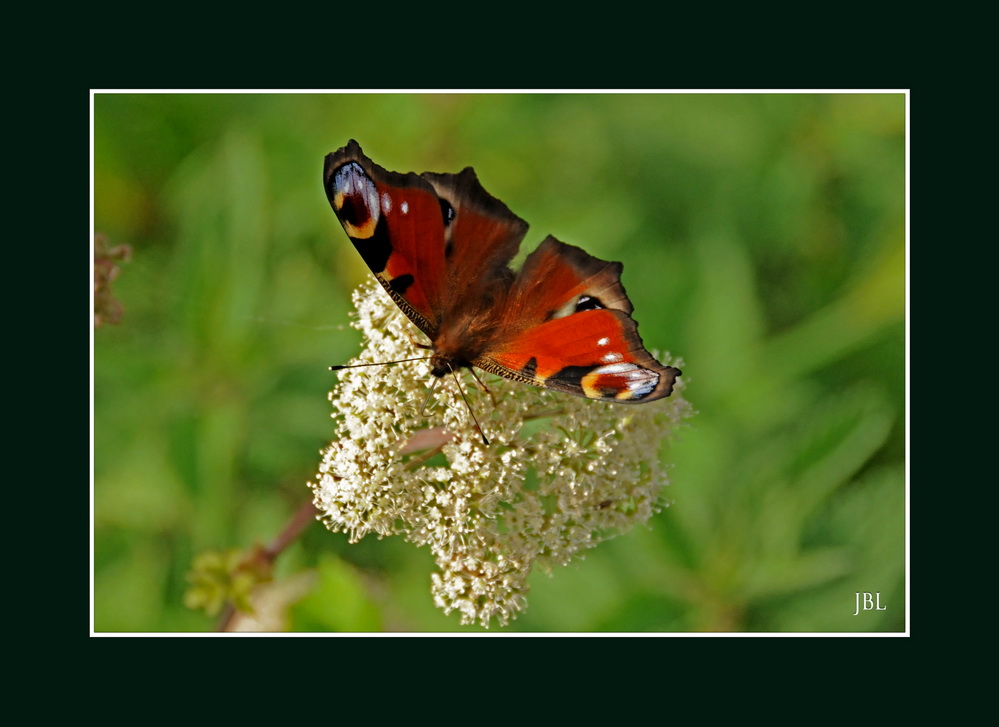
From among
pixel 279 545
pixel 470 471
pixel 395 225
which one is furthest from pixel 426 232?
pixel 279 545

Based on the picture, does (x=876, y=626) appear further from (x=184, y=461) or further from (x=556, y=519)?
(x=184, y=461)

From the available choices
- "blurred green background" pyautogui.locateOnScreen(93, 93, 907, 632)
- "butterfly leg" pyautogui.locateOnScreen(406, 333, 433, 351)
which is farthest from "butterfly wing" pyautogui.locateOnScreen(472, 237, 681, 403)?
"blurred green background" pyautogui.locateOnScreen(93, 93, 907, 632)

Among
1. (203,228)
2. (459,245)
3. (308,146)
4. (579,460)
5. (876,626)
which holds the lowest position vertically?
(876,626)

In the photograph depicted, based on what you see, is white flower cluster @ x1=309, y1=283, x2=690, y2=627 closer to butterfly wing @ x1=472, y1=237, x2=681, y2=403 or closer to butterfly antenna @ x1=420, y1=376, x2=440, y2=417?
butterfly antenna @ x1=420, y1=376, x2=440, y2=417

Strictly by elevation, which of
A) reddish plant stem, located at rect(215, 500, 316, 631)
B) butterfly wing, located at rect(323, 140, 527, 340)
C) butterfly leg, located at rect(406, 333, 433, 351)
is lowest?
reddish plant stem, located at rect(215, 500, 316, 631)

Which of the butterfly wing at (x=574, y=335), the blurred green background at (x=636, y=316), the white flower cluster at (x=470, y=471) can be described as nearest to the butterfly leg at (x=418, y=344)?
the white flower cluster at (x=470, y=471)

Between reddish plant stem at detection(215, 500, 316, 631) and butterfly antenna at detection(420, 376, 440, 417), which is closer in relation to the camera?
butterfly antenna at detection(420, 376, 440, 417)

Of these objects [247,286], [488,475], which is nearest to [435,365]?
[488,475]
